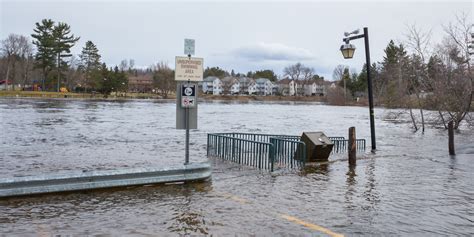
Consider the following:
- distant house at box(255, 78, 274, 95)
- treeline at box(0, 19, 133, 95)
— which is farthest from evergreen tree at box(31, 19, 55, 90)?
distant house at box(255, 78, 274, 95)

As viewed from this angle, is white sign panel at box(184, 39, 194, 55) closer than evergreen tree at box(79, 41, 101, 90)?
Yes

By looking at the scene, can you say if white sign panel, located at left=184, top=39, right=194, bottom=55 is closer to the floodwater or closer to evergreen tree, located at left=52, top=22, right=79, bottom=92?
the floodwater

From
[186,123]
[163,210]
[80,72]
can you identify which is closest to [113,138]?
[186,123]

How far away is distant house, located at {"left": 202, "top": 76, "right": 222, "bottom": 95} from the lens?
18512 cm

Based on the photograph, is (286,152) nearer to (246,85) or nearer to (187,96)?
(187,96)

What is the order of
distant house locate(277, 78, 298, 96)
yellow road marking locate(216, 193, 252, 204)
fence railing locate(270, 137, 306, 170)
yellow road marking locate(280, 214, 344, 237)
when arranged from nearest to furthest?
yellow road marking locate(280, 214, 344, 237) → yellow road marking locate(216, 193, 252, 204) → fence railing locate(270, 137, 306, 170) → distant house locate(277, 78, 298, 96)

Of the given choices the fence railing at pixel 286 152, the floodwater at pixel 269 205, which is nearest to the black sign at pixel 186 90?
the floodwater at pixel 269 205

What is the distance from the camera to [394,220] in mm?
6965

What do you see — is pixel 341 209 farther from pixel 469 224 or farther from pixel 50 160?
pixel 50 160

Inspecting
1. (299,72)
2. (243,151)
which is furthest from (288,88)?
(243,151)

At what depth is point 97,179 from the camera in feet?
27.5

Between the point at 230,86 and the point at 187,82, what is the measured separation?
173 m

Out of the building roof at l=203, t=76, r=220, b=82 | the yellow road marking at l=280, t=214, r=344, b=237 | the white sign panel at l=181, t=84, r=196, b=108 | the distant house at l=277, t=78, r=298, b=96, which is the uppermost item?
the building roof at l=203, t=76, r=220, b=82

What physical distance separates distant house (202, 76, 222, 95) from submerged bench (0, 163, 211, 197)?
175565 mm
